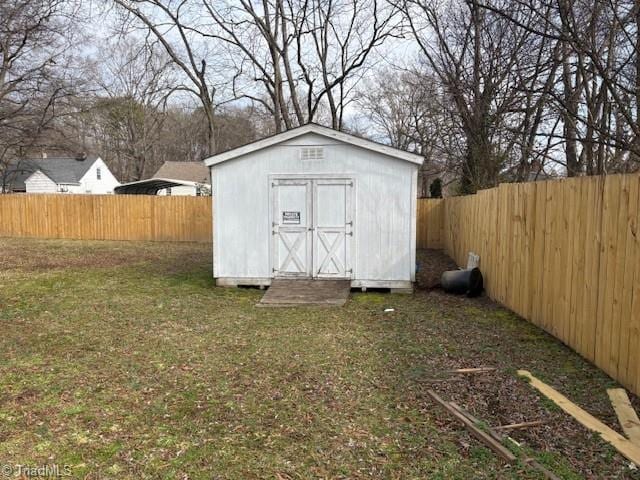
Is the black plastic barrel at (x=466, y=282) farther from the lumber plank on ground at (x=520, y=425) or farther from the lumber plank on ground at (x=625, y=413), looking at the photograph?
the lumber plank on ground at (x=520, y=425)

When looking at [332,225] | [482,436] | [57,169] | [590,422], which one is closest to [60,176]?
→ [57,169]

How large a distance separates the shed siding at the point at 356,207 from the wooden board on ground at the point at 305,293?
407 mm

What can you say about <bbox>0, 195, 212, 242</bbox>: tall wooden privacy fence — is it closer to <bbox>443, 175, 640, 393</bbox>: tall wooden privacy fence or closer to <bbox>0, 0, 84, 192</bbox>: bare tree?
<bbox>0, 0, 84, 192</bbox>: bare tree

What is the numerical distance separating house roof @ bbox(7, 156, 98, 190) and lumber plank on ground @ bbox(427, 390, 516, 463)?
33356 mm

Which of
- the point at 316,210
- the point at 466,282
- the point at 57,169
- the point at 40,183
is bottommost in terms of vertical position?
the point at 466,282

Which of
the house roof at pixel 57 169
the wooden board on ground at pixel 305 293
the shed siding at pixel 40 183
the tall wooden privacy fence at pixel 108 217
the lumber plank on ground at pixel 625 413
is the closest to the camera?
the lumber plank on ground at pixel 625 413

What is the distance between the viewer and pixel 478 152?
12.3 metres

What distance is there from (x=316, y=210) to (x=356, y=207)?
71 centimetres

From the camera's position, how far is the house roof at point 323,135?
26.5 ft

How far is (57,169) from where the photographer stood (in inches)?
1267

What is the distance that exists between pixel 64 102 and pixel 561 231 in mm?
21244

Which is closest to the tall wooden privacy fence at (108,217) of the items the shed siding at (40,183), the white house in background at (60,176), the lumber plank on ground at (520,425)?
the white house in background at (60,176)

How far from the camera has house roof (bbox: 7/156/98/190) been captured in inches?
1230

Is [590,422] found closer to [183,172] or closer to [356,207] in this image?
[356,207]
